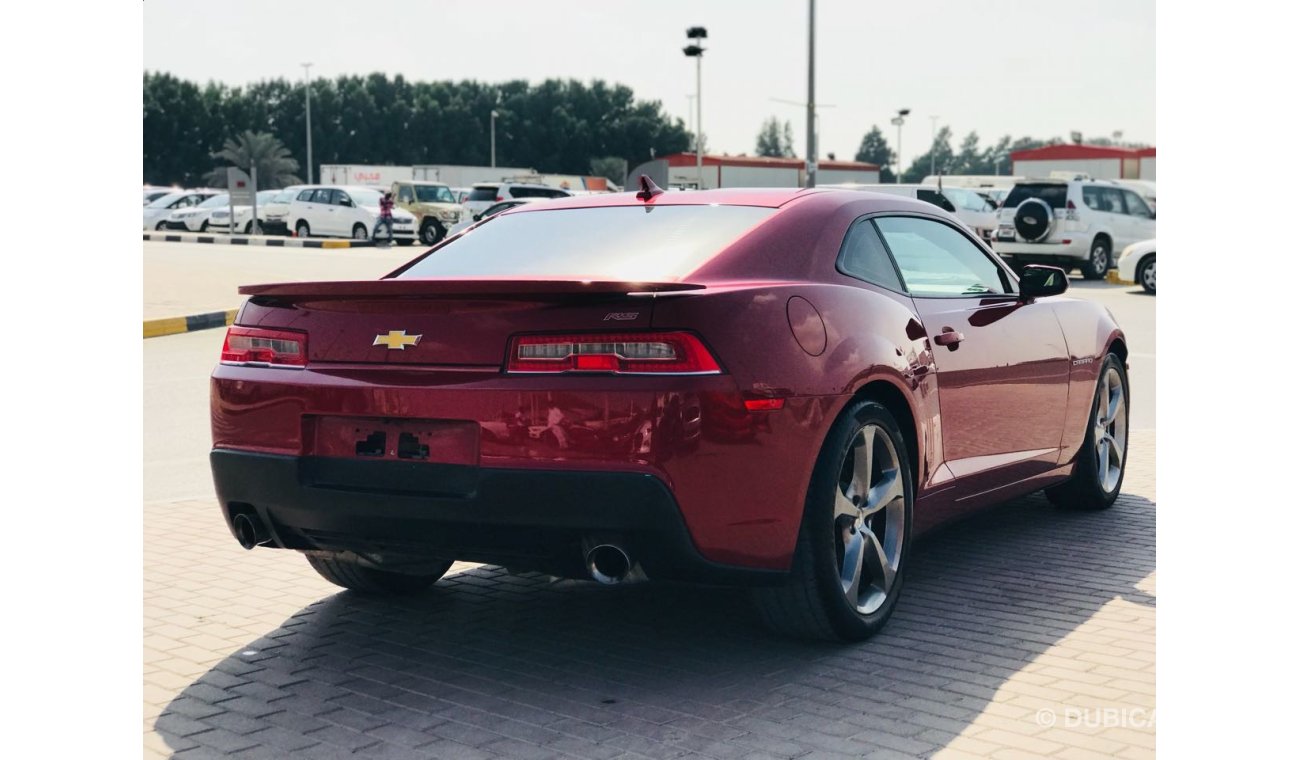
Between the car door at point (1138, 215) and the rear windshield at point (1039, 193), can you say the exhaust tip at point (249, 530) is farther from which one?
the car door at point (1138, 215)

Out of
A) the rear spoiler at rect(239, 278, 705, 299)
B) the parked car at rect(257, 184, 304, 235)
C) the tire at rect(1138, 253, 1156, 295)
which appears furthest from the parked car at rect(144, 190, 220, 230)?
the rear spoiler at rect(239, 278, 705, 299)

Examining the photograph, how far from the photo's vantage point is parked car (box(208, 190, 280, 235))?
43.4 meters

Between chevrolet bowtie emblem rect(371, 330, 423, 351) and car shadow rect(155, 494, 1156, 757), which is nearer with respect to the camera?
car shadow rect(155, 494, 1156, 757)

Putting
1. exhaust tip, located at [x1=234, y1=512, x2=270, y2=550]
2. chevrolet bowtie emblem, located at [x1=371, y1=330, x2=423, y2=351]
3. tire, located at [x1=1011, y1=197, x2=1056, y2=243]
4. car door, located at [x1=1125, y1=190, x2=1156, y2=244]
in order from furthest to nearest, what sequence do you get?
1. car door, located at [x1=1125, y1=190, x2=1156, y2=244]
2. tire, located at [x1=1011, y1=197, x2=1056, y2=243]
3. exhaust tip, located at [x1=234, y1=512, x2=270, y2=550]
4. chevrolet bowtie emblem, located at [x1=371, y1=330, x2=423, y2=351]

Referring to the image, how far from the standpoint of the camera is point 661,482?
3938mm

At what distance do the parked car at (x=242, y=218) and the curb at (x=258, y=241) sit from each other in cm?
155

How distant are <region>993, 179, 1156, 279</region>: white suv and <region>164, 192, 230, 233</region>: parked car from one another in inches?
1099

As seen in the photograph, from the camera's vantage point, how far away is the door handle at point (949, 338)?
5.13 meters

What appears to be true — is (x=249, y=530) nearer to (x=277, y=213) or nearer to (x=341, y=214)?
(x=341, y=214)

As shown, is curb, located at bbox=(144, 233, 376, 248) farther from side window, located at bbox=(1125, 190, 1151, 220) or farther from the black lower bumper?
the black lower bumper

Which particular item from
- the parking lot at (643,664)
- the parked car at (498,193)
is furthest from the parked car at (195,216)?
the parking lot at (643,664)

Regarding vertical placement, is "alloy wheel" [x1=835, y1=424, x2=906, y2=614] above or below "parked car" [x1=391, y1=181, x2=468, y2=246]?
below
